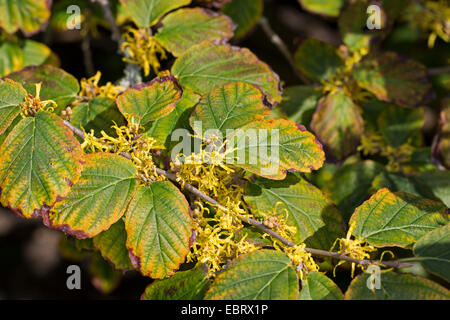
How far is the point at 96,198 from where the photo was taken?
3.32 feet

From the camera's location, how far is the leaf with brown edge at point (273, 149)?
1.04 m

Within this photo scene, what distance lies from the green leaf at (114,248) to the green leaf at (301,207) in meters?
0.41

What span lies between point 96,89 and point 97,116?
152 mm

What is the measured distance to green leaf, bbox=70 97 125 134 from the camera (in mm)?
1229

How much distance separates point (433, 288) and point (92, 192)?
2.50ft

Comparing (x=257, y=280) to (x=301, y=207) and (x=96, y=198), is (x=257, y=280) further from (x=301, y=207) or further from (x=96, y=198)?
(x=96, y=198)

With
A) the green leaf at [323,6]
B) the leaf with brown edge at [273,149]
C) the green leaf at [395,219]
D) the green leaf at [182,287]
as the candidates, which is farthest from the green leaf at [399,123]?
the green leaf at [182,287]

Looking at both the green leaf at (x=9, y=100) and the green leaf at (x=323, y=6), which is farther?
the green leaf at (x=323, y=6)

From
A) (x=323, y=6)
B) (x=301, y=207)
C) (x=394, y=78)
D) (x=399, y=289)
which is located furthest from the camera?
(x=323, y=6)

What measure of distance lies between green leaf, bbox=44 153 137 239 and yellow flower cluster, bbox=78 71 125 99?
1.23 ft

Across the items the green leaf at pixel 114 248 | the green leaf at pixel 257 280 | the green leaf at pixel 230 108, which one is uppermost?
the green leaf at pixel 230 108

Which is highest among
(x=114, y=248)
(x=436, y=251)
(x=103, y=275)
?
(x=436, y=251)

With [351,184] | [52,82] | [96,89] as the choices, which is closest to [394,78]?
[351,184]

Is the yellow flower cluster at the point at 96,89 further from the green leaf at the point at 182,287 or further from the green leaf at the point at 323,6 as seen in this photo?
the green leaf at the point at 323,6
